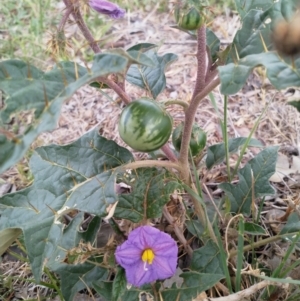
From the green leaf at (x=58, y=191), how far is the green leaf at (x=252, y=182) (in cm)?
32

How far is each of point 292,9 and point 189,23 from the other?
0.59 ft

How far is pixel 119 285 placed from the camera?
3.39 feet

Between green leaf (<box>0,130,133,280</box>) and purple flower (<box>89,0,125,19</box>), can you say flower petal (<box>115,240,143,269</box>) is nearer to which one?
green leaf (<box>0,130,133,280</box>)

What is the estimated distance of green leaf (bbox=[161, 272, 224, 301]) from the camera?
102 centimetres

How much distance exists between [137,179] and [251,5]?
1.51 feet

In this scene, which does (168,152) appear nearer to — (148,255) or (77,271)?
(148,255)

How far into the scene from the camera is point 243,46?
934mm

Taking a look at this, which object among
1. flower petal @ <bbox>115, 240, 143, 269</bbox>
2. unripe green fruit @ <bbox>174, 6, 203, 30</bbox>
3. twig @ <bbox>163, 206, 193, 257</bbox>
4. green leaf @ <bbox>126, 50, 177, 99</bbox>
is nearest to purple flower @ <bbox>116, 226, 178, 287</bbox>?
flower petal @ <bbox>115, 240, 143, 269</bbox>

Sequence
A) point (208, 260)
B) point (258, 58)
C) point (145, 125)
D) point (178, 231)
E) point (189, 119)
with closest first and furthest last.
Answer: point (258, 58), point (145, 125), point (189, 119), point (208, 260), point (178, 231)

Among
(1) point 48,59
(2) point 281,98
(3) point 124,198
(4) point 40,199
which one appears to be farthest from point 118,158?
(1) point 48,59

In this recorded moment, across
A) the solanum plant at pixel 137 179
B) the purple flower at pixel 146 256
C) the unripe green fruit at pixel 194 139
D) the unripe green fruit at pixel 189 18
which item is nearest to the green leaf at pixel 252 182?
the solanum plant at pixel 137 179

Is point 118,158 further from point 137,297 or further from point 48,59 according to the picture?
point 48,59

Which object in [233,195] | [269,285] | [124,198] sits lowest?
[269,285]

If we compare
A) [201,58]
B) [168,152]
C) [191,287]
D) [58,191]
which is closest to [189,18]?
[201,58]
